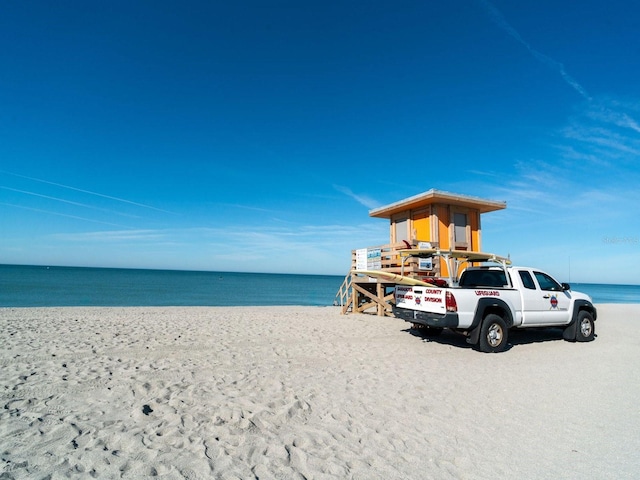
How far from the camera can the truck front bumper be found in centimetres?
798

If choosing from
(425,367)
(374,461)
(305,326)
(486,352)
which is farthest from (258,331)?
(374,461)

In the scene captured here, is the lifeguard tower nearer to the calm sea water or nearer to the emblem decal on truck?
the emblem decal on truck

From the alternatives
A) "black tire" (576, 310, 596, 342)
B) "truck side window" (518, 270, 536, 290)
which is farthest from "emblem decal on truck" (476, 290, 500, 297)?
"black tire" (576, 310, 596, 342)

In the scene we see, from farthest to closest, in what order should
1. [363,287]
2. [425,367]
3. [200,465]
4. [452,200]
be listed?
[363,287] → [452,200] → [425,367] → [200,465]

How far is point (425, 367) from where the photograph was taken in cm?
715

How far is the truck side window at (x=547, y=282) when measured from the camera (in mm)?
9734

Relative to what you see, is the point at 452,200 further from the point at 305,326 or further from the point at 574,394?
the point at 574,394

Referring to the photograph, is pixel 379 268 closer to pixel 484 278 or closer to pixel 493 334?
pixel 484 278

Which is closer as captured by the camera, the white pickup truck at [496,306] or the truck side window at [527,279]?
the white pickup truck at [496,306]

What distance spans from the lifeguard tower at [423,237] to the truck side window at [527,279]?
157 inches

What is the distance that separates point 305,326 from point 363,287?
530 centimetres

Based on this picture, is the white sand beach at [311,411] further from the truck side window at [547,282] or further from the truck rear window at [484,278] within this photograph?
the truck rear window at [484,278]

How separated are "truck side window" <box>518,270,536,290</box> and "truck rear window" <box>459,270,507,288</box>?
1.64ft

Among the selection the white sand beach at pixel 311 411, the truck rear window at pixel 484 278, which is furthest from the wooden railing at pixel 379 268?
the white sand beach at pixel 311 411
